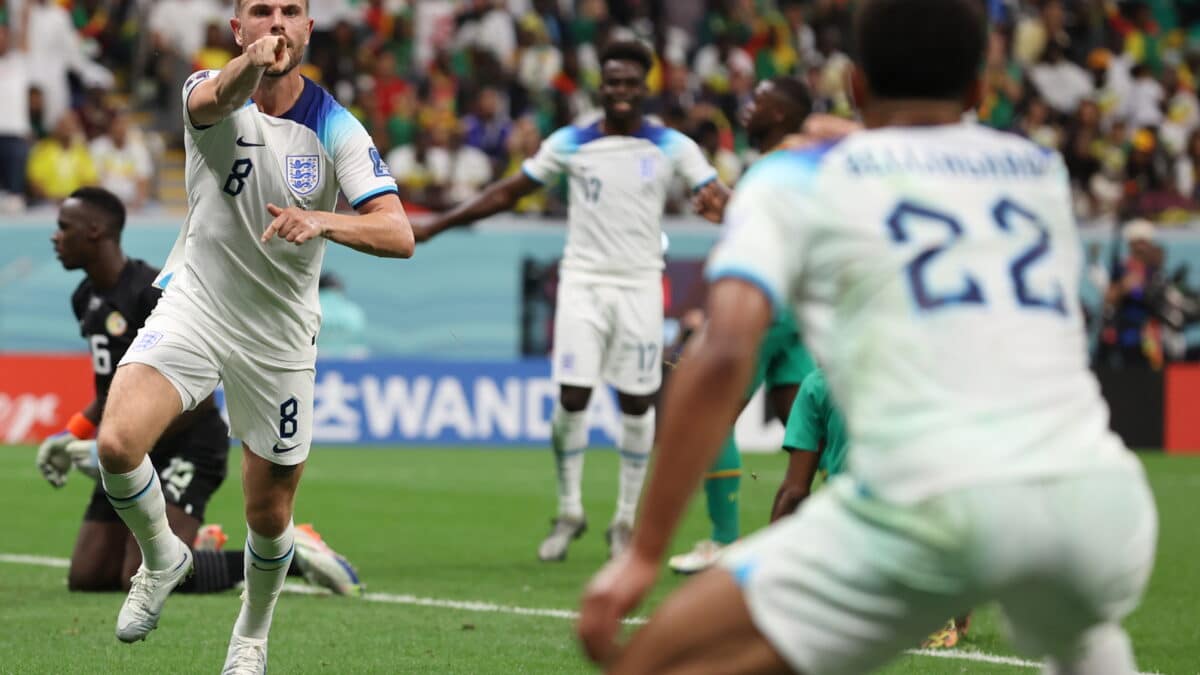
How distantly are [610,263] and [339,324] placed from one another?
29.1 feet

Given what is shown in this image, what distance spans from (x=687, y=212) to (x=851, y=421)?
1790 cm

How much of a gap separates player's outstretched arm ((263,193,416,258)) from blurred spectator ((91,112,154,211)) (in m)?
14.7

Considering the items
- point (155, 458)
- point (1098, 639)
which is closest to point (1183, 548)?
point (155, 458)

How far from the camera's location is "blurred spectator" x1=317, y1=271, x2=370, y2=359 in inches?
774

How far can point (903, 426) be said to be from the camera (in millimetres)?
3072

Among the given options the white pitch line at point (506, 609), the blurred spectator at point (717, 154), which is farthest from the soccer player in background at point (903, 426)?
the blurred spectator at point (717, 154)

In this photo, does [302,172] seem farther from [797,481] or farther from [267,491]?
[797,481]

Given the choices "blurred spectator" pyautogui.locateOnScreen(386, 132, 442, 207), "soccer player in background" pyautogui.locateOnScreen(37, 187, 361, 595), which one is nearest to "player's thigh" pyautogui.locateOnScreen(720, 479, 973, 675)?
"soccer player in background" pyautogui.locateOnScreen(37, 187, 361, 595)

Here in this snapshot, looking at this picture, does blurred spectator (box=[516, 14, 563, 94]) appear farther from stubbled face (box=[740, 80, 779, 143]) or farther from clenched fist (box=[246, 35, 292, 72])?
clenched fist (box=[246, 35, 292, 72])

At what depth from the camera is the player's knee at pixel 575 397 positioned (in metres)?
11.3

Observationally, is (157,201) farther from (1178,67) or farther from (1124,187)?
(1178,67)

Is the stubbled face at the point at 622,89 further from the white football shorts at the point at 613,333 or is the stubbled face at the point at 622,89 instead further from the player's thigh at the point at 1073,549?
the player's thigh at the point at 1073,549

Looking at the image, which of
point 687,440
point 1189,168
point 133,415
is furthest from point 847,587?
point 1189,168

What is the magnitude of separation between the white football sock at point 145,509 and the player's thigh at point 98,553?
8.13 feet
